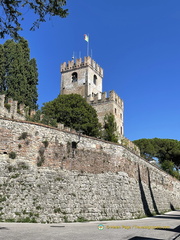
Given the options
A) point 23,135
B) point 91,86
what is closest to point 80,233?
point 23,135

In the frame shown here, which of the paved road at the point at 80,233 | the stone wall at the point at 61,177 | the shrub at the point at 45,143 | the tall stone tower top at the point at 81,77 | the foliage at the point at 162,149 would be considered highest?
the tall stone tower top at the point at 81,77

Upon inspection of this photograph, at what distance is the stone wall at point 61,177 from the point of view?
13672mm

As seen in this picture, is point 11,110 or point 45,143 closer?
point 45,143

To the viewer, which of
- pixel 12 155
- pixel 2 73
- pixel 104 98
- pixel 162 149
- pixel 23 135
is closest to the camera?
pixel 12 155

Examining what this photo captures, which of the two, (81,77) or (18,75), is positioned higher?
(81,77)

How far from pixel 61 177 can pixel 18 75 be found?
51.5 feet

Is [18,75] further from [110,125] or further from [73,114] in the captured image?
[110,125]

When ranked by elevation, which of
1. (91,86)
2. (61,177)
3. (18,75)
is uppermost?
(91,86)

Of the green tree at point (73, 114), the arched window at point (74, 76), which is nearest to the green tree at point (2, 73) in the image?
the green tree at point (73, 114)

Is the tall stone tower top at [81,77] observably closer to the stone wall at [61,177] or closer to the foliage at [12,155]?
the stone wall at [61,177]

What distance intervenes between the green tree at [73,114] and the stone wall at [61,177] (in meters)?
14.5

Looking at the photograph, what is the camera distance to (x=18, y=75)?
1077 inches

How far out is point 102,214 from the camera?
1576cm

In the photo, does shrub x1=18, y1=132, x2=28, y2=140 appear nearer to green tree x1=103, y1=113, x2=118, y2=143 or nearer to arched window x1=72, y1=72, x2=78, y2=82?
green tree x1=103, y1=113, x2=118, y2=143
